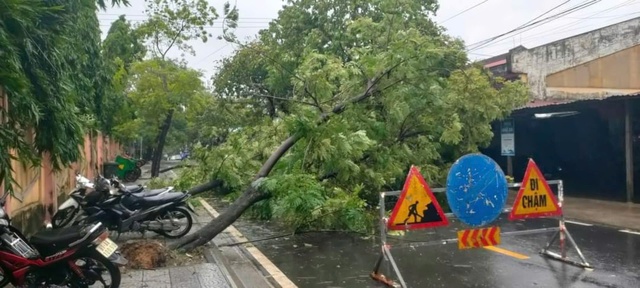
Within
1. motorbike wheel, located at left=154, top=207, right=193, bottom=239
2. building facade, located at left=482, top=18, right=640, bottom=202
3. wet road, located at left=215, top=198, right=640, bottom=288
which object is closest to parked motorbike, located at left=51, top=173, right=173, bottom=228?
motorbike wheel, located at left=154, top=207, right=193, bottom=239

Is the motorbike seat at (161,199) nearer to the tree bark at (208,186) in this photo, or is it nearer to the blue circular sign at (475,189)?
the tree bark at (208,186)

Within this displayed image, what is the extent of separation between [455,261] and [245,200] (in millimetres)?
3383

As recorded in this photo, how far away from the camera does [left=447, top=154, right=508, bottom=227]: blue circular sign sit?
6.57 metres

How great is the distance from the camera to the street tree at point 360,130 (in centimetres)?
942

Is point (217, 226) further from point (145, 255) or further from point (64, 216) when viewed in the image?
point (64, 216)

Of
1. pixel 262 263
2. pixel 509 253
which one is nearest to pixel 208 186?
pixel 262 263

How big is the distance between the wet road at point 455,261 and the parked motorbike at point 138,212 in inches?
53.7

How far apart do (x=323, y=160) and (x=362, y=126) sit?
3.87 feet

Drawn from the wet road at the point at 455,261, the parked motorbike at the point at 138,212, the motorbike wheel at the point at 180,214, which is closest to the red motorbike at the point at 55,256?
the wet road at the point at 455,261

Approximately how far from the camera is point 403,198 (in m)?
6.34

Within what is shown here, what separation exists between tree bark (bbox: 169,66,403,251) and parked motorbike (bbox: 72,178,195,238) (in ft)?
3.13

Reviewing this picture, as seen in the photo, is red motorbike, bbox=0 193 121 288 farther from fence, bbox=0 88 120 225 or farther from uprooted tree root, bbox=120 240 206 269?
fence, bbox=0 88 120 225

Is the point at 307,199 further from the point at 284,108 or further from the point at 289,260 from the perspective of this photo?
the point at 284,108

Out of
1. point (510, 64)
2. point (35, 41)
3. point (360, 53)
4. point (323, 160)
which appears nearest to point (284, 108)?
point (360, 53)
